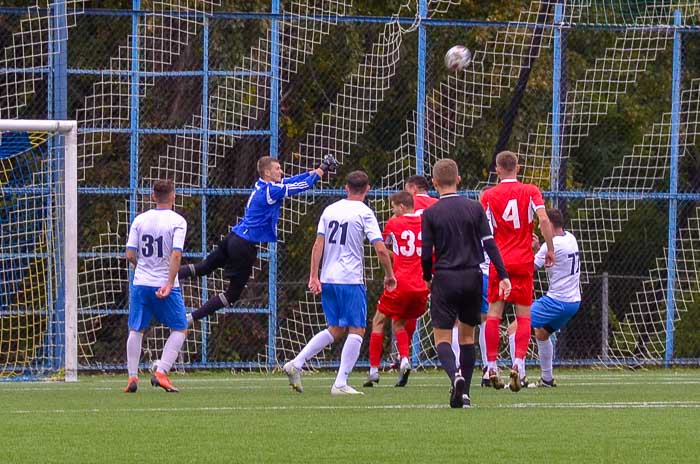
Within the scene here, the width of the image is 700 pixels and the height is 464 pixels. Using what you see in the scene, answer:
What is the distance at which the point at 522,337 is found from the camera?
524 inches

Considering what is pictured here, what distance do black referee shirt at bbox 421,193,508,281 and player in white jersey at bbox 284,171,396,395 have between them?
81.3 inches

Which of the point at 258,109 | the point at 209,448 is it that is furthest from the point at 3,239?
the point at 209,448

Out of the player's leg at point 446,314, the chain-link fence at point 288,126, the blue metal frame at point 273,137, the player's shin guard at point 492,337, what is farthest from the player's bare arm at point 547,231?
the blue metal frame at point 273,137

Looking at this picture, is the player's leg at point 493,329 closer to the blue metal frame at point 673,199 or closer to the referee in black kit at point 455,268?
the referee in black kit at point 455,268

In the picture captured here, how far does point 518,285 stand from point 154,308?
318 centimetres

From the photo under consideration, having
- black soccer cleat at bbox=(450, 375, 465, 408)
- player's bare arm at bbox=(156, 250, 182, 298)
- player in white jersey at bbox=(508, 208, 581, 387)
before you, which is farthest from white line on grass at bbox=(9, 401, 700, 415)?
player in white jersey at bbox=(508, 208, 581, 387)

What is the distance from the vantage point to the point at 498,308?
13.4 metres

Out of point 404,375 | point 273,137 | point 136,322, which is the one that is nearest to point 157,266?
point 136,322

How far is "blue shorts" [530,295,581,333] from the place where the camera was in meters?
14.6

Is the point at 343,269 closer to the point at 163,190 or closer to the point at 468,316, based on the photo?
the point at 163,190

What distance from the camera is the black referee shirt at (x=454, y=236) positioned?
35.9 ft

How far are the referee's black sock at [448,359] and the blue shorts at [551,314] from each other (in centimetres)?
373

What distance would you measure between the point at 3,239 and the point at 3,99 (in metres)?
2.38

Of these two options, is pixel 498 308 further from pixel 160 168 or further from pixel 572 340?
pixel 572 340
